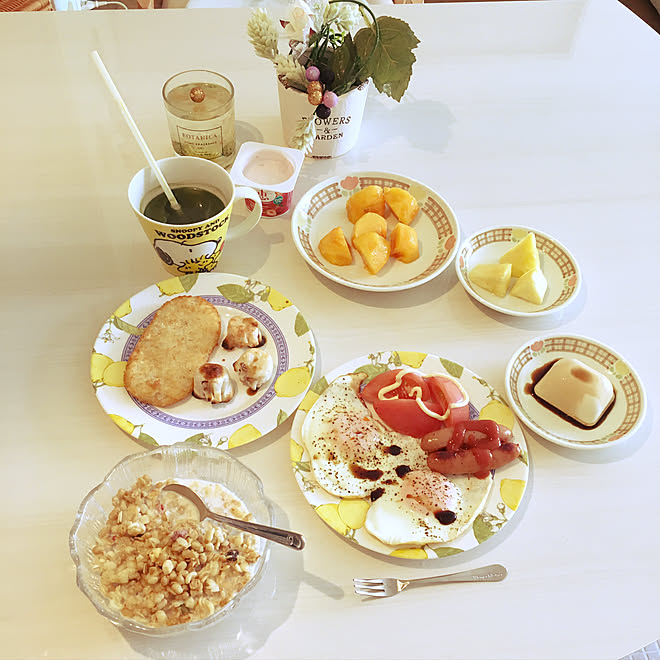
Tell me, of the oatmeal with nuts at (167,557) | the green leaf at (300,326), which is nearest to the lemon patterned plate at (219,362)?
the green leaf at (300,326)

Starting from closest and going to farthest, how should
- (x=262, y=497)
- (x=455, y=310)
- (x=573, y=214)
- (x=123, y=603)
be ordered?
(x=123, y=603), (x=262, y=497), (x=455, y=310), (x=573, y=214)

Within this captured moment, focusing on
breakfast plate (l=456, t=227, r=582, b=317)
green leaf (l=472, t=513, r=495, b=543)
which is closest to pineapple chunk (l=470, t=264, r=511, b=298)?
breakfast plate (l=456, t=227, r=582, b=317)

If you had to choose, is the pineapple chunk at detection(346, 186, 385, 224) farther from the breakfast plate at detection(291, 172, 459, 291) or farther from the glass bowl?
the glass bowl

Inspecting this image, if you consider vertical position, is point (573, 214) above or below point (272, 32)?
below

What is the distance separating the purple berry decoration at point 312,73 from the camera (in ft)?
3.92

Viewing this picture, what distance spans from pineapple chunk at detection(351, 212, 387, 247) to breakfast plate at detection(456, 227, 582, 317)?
14 centimetres

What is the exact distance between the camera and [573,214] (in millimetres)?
1316

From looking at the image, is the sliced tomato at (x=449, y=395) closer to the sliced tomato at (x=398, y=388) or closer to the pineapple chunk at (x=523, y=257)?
the sliced tomato at (x=398, y=388)

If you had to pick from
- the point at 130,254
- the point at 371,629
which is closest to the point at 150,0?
the point at 130,254

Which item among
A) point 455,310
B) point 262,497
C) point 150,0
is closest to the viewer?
point 262,497

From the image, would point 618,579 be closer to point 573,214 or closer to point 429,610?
point 429,610

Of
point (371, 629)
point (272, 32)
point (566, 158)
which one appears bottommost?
point (371, 629)

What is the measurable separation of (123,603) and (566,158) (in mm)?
1182

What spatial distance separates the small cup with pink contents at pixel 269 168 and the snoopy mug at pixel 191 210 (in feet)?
0.22
